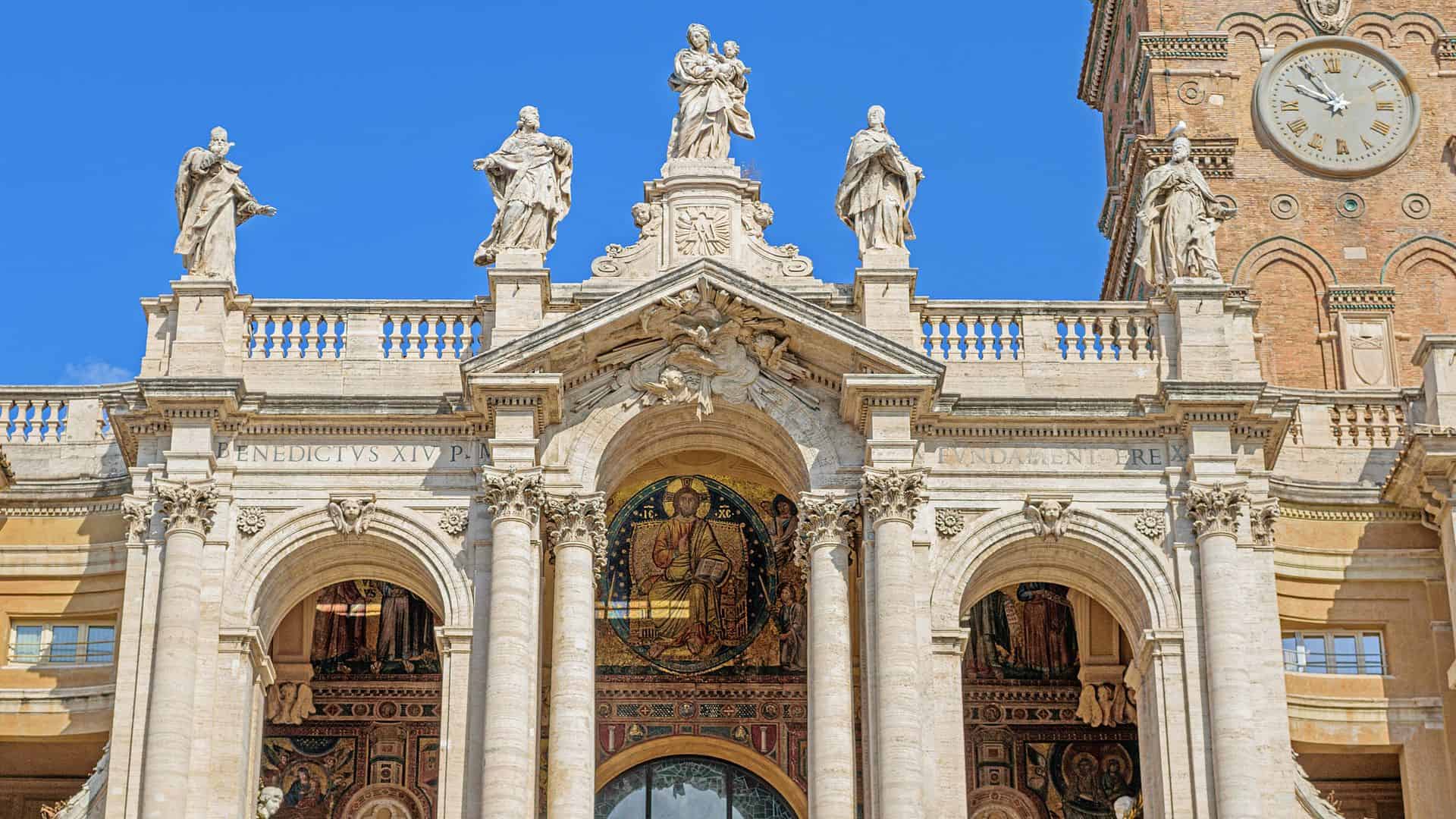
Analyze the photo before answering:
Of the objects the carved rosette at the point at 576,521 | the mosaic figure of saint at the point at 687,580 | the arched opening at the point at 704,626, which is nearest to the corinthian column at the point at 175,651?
the carved rosette at the point at 576,521

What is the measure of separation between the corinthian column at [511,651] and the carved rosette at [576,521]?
0.28 meters

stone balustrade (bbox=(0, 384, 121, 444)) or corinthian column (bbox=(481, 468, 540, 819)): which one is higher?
stone balustrade (bbox=(0, 384, 121, 444))

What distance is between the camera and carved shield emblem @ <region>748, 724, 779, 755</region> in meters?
35.9

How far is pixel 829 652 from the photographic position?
1234 inches

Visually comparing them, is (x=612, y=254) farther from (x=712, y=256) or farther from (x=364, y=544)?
(x=364, y=544)

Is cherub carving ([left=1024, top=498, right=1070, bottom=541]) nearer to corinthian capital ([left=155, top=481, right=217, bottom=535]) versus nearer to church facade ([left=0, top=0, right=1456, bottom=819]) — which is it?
church facade ([left=0, top=0, right=1456, bottom=819])

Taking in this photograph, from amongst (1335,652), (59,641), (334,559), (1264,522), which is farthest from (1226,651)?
(59,641)

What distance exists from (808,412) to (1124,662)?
5.99m

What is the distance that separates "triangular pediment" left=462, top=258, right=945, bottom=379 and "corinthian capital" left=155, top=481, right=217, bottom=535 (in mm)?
3297

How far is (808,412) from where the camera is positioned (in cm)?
3275

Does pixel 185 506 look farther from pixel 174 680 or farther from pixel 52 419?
pixel 52 419

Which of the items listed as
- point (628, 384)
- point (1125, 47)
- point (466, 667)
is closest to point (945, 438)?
point (628, 384)

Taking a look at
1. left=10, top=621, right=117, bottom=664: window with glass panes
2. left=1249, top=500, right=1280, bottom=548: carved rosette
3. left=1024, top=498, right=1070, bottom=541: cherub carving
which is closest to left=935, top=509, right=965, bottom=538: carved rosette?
left=1024, top=498, right=1070, bottom=541: cherub carving

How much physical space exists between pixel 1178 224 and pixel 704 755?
9159 mm
